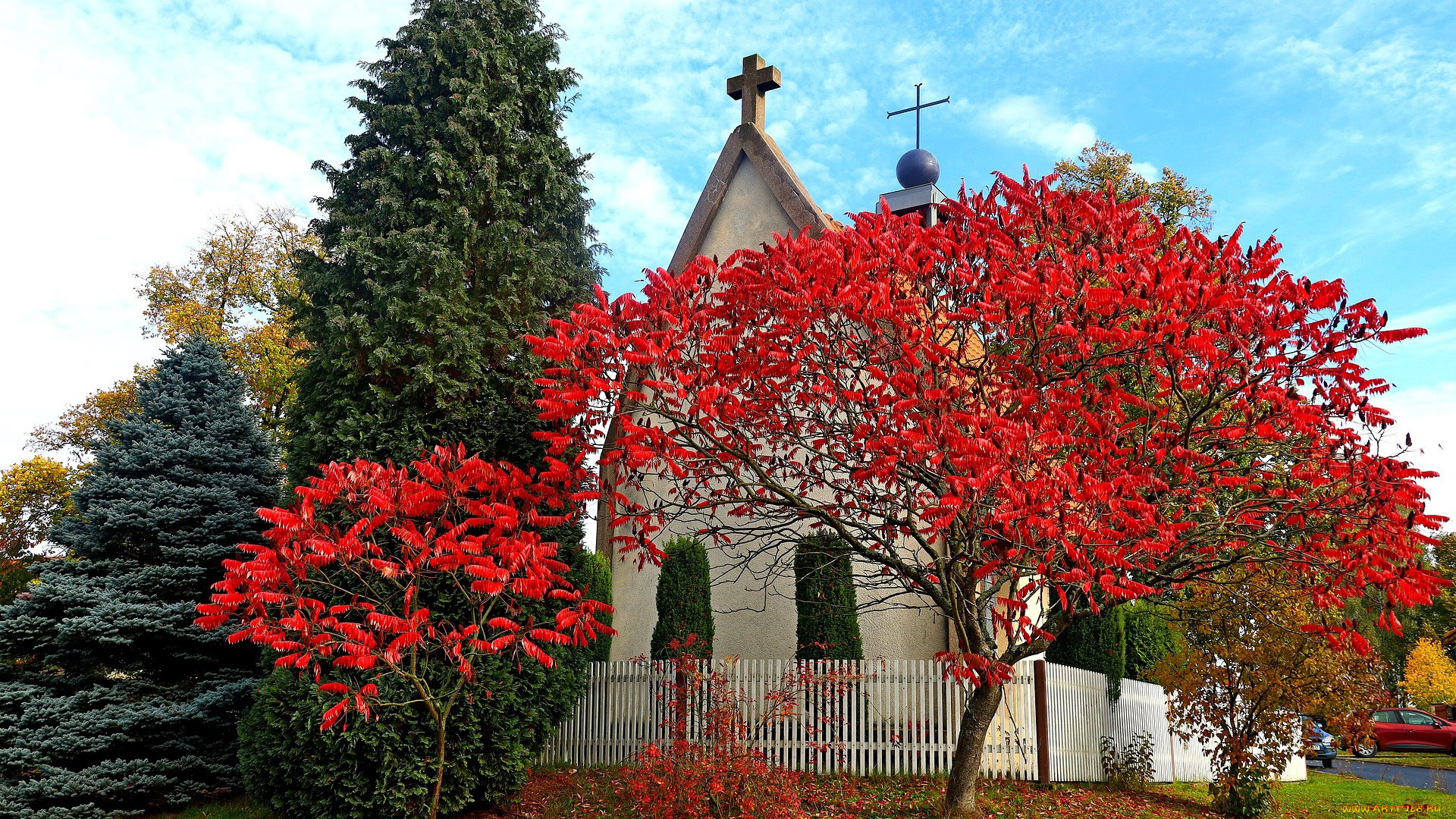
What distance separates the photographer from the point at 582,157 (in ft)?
43.8

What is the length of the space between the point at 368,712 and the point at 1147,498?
774 centimetres

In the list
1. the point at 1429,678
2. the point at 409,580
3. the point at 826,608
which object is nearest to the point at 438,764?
the point at 409,580

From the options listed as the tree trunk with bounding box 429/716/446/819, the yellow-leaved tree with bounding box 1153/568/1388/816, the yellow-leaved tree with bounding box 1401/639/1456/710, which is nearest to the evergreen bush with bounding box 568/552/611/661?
the tree trunk with bounding box 429/716/446/819

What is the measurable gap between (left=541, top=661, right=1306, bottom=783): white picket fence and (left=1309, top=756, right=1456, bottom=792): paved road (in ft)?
29.3

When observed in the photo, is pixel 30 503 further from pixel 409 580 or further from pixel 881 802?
pixel 881 802

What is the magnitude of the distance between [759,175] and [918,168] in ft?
20.5

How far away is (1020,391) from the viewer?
8.20 meters

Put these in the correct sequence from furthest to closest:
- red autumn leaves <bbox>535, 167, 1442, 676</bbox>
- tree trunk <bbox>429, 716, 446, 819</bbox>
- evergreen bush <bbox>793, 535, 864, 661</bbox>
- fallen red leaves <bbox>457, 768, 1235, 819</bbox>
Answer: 1. evergreen bush <bbox>793, 535, 864, 661</bbox>
2. fallen red leaves <bbox>457, 768, 1235, 819</bbox>
3. tree trunk <bbox>429, 716, 446, 819</bbox>
4. red autumn leaves <bbox>535, 167, 1442, 676</bbox>

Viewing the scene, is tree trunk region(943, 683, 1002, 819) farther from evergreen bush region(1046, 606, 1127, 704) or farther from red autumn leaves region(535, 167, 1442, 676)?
evergreen bush region(1046, 606, 1127, 704)

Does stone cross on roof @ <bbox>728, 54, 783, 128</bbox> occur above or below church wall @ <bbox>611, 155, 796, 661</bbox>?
above

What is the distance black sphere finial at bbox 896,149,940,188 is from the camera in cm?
1983

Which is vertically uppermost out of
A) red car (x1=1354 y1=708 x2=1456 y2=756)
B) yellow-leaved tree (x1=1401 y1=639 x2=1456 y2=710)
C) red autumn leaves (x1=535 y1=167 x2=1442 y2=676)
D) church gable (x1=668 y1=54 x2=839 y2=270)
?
church gable (x1=668 y1=54 x2=839 y2=270)

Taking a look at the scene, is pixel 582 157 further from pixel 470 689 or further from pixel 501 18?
pixel 470 689

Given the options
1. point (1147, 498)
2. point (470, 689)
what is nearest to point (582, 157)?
point (470, 689)
